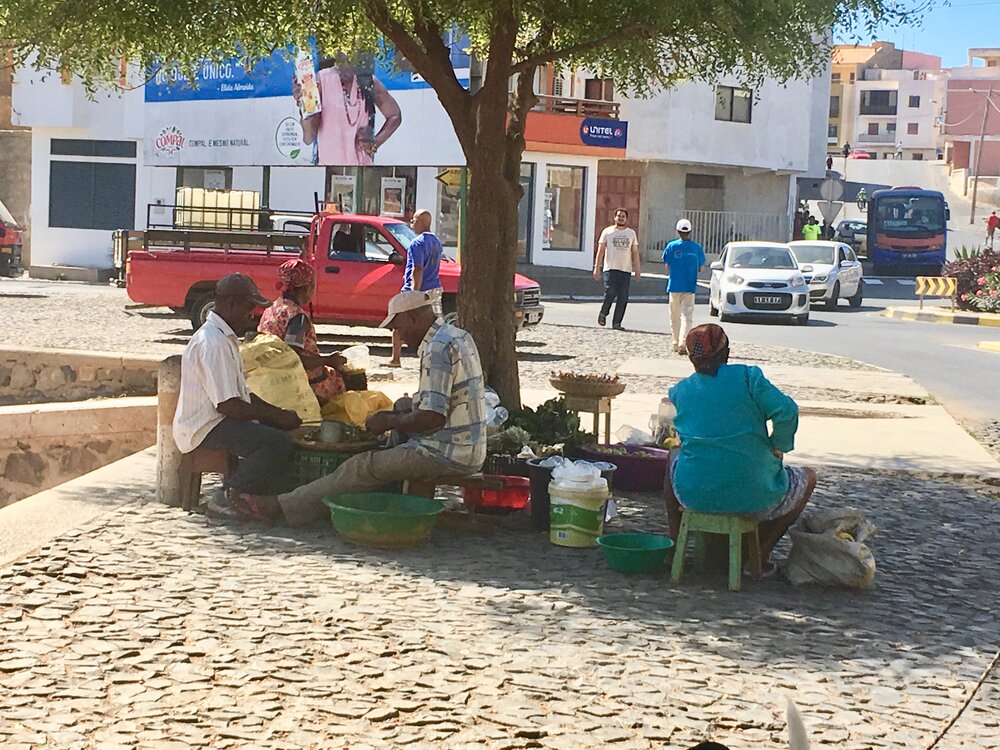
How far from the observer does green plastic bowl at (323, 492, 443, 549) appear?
24.3 feet

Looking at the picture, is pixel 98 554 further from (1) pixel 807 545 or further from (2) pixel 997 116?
(2) pixel 997 116

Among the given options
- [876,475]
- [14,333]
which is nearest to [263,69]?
[14,333]

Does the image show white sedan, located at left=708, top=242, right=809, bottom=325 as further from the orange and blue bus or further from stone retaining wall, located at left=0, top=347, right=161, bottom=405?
the orange and blue bus

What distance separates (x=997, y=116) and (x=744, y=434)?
88305 millimetres

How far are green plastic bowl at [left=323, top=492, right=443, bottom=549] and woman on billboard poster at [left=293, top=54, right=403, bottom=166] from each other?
91.3ft

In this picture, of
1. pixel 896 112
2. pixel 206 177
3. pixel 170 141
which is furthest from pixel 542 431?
pixel 896 112

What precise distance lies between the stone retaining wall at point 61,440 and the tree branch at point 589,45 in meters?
3.91

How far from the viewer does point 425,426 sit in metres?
7.68

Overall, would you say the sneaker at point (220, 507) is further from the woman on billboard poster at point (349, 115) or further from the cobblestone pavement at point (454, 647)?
the woman on billboard poster at point (349, 115)

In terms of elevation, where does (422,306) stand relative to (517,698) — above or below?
above

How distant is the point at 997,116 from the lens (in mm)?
88750

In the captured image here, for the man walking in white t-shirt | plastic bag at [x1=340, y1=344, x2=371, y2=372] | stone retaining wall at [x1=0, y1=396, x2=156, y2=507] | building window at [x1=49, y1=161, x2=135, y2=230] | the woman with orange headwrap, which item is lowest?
stone retaining wall at [x1=0, y1=396, x2=156, y2=507]

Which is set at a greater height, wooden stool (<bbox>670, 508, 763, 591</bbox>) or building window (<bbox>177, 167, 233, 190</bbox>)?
building window (<bbox>177, 167, 233, 190</bbox>)

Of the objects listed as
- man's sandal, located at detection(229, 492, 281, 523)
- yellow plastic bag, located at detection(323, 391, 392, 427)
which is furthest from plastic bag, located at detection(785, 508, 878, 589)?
yellow plastic bag, located at detection(323, 391, 392, 427)
